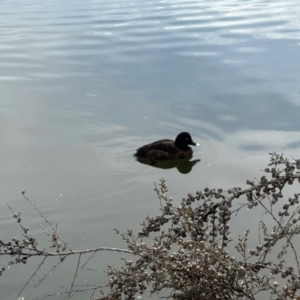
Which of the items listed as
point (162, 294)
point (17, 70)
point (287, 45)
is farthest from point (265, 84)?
point (162, 294)

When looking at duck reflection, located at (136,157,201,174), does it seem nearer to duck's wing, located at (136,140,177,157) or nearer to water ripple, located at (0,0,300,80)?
duck's wing, located at (136,140,177,157)

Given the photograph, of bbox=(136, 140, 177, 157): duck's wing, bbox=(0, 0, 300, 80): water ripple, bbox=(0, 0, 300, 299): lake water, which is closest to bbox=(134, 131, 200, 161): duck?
bbox=(136, 140, 177, 157): duck's wing

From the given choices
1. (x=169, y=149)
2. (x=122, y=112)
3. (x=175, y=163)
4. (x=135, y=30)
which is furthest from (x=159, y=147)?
(x=135, y=30)

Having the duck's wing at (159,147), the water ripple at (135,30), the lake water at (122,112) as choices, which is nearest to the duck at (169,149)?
the duck's wing at (159,147)

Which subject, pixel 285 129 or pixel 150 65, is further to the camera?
pixel 150 65

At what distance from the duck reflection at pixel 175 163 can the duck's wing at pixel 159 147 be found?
3.6 inches

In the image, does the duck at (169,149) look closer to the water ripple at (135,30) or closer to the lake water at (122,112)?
the lake water at (122,112)

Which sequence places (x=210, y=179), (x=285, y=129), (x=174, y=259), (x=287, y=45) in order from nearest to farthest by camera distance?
(x=174, y=259)
(x=210, y=179)
(x=285, y=129)
(x=287, y=45)

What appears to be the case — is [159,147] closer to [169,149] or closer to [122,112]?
[169,149]

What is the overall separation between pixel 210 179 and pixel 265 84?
136 inches

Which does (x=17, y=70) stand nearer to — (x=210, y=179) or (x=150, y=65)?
(x=150, y=65)

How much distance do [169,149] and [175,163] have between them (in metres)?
0.24

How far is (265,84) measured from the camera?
31.5 feet

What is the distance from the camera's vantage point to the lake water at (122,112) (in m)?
5.87
